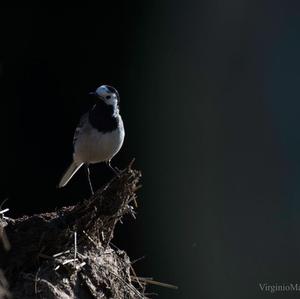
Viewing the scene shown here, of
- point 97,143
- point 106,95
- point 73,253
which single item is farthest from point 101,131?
point 73,253

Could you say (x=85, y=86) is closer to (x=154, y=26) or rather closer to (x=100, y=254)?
(x=154, y=26)

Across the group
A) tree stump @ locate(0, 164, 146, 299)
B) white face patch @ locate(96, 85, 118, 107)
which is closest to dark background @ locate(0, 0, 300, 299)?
white face patch @ locate(96, 85, 118, 107)

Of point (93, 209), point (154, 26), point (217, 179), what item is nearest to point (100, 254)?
point (93, 209)

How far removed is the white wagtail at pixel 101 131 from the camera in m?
6.09

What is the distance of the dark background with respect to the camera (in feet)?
24.5

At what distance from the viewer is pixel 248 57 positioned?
25.1 feet

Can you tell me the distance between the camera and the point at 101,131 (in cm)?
612

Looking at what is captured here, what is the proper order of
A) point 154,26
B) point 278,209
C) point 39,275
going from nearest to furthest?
point 39,275
point 278,209
point 154,26

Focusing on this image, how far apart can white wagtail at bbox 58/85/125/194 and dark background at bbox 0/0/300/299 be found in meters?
1.65

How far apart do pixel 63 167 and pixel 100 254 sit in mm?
3976

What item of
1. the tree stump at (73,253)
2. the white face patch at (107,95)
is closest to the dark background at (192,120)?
the white face patch at (107,95)

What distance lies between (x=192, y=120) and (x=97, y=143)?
6.07 feet

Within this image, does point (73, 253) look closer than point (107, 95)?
Yes

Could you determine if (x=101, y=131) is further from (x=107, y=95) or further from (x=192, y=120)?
(x=192, y=120)
